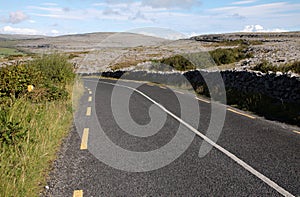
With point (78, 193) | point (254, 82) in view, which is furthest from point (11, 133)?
point (254, 82)

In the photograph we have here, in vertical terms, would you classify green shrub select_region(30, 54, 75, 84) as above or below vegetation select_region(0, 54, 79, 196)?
above

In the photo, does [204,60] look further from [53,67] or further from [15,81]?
[15,81]

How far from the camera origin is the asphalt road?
449 centimetres

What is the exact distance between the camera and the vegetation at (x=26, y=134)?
4.33 meters

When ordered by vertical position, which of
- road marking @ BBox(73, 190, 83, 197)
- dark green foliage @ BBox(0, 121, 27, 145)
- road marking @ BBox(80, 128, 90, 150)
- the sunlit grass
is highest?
dark green foliage @ BBox(0, 121, 27, 145)

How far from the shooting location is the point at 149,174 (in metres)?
5.05

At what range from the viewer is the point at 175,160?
18.9ft

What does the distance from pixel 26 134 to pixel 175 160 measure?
2937mm

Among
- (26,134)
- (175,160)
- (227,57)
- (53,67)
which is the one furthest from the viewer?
(227,57)

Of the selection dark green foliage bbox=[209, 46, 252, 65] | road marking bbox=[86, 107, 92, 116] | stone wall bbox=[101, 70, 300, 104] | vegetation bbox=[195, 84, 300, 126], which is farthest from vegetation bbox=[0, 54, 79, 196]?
dark green foliage bbox=[209, 46, 252, 65]

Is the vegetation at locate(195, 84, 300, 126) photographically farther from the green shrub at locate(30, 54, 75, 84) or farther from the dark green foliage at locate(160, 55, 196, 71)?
the dark green foliage at locate(160, 55, 196, 71)

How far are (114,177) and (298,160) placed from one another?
3.42 metres

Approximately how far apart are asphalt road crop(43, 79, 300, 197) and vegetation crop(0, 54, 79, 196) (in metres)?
0.28

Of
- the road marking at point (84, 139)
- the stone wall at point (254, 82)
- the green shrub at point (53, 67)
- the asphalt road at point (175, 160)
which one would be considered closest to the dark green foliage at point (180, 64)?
the stone wall at point (254, 82)
